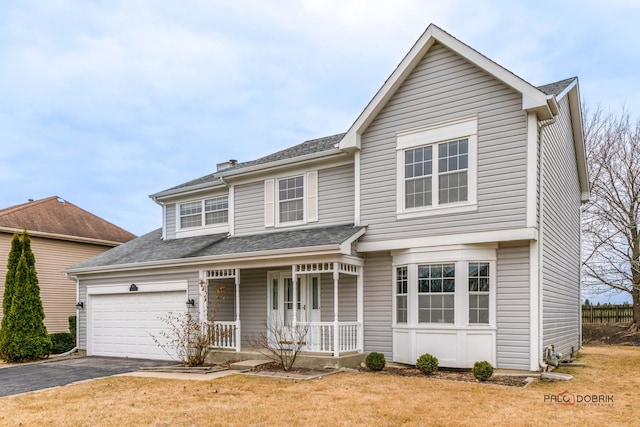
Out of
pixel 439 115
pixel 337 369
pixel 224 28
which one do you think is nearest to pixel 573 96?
pixel 439 115

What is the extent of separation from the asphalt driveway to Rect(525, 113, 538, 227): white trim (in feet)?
33.6

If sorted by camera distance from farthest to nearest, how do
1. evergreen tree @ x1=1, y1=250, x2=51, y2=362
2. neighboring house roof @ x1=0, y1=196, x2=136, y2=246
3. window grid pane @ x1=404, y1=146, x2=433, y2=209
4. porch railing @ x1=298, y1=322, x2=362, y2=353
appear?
neighboring house roof @ x1=0, y1=196, x2=136, y2=246
evergreen tree @ x1=1, y1=250, x2=51, y2=362
porch railing @ x1=298, y1=322, x2=362, y2=353
window grid pane @ x1=404, y1=146, x2=433, y2=209

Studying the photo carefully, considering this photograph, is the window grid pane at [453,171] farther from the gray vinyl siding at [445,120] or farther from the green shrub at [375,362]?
the green shrub at [375,362]

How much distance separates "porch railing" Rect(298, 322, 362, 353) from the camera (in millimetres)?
12328

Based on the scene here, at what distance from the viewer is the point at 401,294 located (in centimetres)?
1223

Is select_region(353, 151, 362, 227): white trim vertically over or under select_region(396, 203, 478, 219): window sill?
over

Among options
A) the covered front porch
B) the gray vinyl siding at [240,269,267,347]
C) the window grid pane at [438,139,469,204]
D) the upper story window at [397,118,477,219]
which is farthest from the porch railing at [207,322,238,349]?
the window grid pane at [438,139,469,204]

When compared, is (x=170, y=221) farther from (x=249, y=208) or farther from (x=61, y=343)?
(x=61, y=343)

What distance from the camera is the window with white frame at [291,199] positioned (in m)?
14.7

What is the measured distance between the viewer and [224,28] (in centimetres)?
1691

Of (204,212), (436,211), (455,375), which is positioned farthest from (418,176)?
(204,212)

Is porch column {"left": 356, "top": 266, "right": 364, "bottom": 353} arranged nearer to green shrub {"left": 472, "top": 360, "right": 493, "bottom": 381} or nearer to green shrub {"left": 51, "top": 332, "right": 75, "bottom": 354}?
green shrub {"left": 472, "top": 360, "right": 493, "bottom": 381}

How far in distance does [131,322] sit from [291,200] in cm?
675

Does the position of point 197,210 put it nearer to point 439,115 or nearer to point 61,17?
point 61,17
